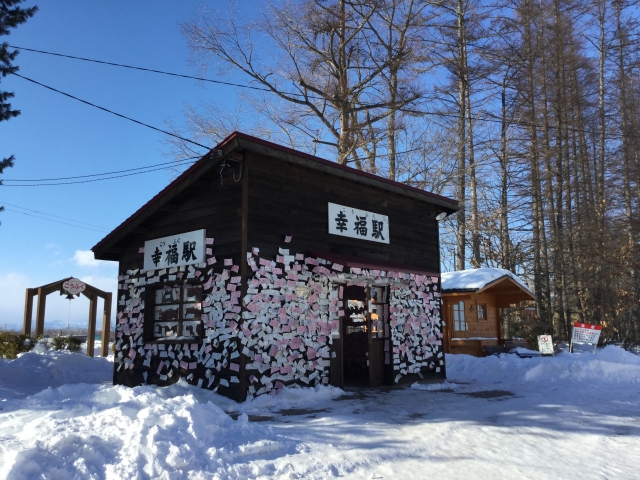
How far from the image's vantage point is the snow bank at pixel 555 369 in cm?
1263

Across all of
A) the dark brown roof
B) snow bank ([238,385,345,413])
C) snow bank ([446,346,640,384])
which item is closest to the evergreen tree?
the dark brown roof

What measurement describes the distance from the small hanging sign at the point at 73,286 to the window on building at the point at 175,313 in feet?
25.4

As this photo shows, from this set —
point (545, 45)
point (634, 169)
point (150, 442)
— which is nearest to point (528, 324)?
point (634, 169)

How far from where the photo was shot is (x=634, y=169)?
984 inches

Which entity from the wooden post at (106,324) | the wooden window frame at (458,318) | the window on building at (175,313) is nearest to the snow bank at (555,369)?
the wooden window frame at (458,318)

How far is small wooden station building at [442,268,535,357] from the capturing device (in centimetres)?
1856

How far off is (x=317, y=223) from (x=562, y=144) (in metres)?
19.9

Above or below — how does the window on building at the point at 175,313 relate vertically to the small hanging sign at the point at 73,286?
below

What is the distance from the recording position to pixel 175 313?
34.9ft

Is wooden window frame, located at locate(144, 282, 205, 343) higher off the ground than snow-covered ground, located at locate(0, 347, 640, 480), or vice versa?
wooden window frame, located at locate(144, 282, 205, 343)

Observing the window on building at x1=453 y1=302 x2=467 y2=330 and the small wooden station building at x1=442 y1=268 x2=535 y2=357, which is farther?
the window on building at x1=453 y1=302 x2=467 y2=330

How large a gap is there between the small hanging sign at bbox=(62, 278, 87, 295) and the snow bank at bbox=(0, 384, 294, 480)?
1152 cm

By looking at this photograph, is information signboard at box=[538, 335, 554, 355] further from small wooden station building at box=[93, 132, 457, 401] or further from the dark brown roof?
the dark brown roof

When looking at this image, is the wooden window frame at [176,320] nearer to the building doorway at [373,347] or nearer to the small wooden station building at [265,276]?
the small wooden station building at [265,276]
